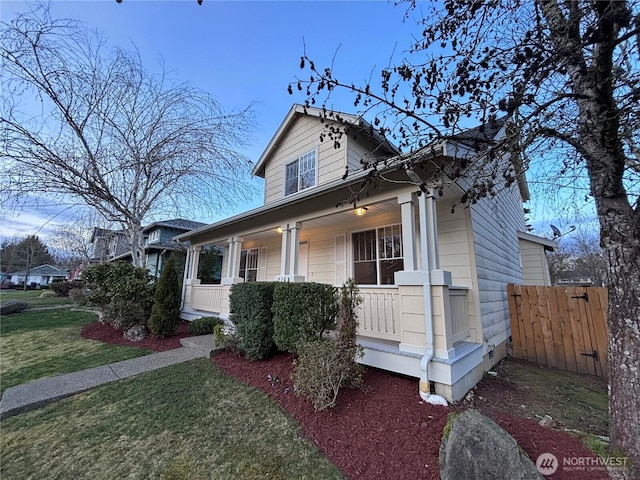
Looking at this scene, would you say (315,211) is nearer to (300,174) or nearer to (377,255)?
(377,255)

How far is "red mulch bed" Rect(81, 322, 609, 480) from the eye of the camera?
2.55m

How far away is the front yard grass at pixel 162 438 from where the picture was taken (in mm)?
2580

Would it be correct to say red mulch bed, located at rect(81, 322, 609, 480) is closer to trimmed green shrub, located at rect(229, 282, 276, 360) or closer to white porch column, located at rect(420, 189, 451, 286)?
trimmed green shrub, located at rect(229, 282, 276, 360)

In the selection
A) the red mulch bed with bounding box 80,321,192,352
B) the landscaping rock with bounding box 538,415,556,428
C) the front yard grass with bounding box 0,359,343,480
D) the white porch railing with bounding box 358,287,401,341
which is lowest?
the front yard grass with bounding box 0,359,343,480

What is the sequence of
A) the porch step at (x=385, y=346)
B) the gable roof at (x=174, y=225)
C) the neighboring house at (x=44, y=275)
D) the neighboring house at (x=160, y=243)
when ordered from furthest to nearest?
1. the neighboring house at (x=44, y=275)
2. the gable roof at (x=174, y=225)
3. the neighboring house at (x=160, y=243)
4. the porch step at (x=385, y=346)

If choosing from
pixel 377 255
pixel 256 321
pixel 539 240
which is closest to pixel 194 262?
pixel 256 321

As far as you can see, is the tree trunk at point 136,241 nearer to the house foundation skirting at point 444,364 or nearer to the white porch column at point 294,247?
the white porch column at point 294,247

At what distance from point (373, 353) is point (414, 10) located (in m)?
4.83

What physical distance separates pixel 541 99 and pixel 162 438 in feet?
18.9

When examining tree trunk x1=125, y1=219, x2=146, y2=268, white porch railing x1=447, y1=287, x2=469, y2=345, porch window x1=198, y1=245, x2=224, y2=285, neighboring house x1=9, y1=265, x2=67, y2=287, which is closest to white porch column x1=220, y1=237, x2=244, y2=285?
tree trunk x1=125, y1=219, x2=146, y2=268

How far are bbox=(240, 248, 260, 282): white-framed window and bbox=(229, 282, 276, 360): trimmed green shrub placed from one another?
5.14 metres

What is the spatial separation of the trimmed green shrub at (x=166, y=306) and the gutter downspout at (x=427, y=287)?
6.63 m

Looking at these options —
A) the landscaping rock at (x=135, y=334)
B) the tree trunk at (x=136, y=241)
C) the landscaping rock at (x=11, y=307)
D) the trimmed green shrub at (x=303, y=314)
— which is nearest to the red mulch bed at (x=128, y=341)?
the landscaping rock at (x=135, y=334)

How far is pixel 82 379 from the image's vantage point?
4.70m
